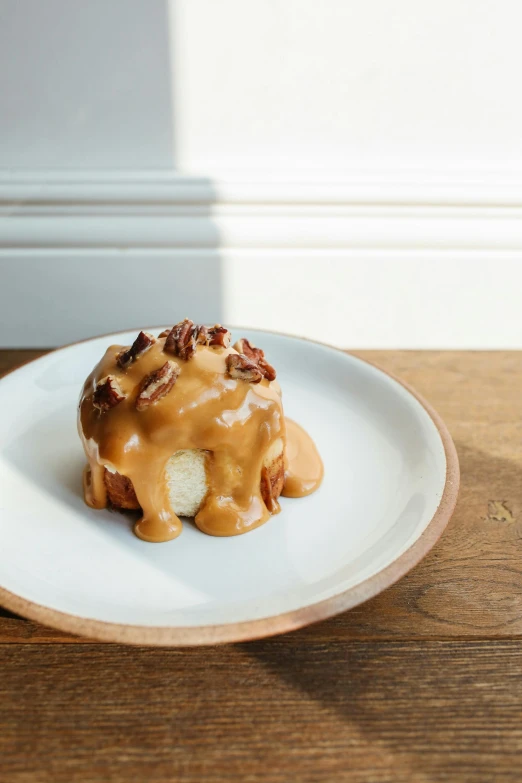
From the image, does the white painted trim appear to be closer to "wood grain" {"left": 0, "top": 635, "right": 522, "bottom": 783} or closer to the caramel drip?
the caramel drip

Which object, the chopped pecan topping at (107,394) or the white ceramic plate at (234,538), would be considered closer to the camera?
the white ceramic plate at (234,538)

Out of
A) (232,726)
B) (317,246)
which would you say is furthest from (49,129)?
(232,726)

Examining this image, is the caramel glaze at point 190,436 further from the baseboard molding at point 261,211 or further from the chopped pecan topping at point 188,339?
the baseboard molding at point 261,211

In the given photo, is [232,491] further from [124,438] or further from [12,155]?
[12,155]

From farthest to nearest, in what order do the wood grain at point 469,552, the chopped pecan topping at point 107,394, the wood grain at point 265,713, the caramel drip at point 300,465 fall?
the caramel drip at point 300,465 → the chopped pecan topping at point 107,394 → the wood grain at point 469,552 → the wood grain at point 265,713

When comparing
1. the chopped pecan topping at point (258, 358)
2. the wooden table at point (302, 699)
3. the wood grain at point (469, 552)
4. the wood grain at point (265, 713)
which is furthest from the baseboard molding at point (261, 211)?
the wood grain at point (265, 713)

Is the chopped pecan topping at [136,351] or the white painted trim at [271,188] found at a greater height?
the white painted trim at [271,188]
